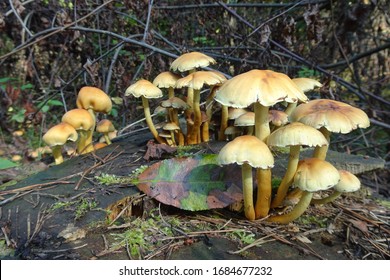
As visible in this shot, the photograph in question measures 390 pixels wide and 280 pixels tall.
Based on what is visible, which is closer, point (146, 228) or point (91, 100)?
point (146, 228)

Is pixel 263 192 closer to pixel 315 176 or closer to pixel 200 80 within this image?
pixel 315 176

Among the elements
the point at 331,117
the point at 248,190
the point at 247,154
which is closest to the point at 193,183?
the point at 248,190

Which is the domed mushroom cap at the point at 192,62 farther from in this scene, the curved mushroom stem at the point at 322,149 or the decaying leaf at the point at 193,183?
the curved mushroom stem at the point at 322,149

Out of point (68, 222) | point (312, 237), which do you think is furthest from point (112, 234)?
point (312, 237)

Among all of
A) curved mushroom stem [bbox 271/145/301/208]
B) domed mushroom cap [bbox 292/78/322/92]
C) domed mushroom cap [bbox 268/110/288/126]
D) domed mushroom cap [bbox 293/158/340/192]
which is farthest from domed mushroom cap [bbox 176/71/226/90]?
domed mushroom cap [bbox 293/158/340/192]

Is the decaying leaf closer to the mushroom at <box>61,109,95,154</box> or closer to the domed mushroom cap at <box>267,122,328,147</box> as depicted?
the domed mushroom cap at <box>267,122,328,147</box>

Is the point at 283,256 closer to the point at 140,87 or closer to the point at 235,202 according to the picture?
the point at 235,202

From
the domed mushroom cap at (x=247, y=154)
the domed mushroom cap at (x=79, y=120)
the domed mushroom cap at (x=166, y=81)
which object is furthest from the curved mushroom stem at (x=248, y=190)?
the domed mushroom cap at (x=79, y=120)
